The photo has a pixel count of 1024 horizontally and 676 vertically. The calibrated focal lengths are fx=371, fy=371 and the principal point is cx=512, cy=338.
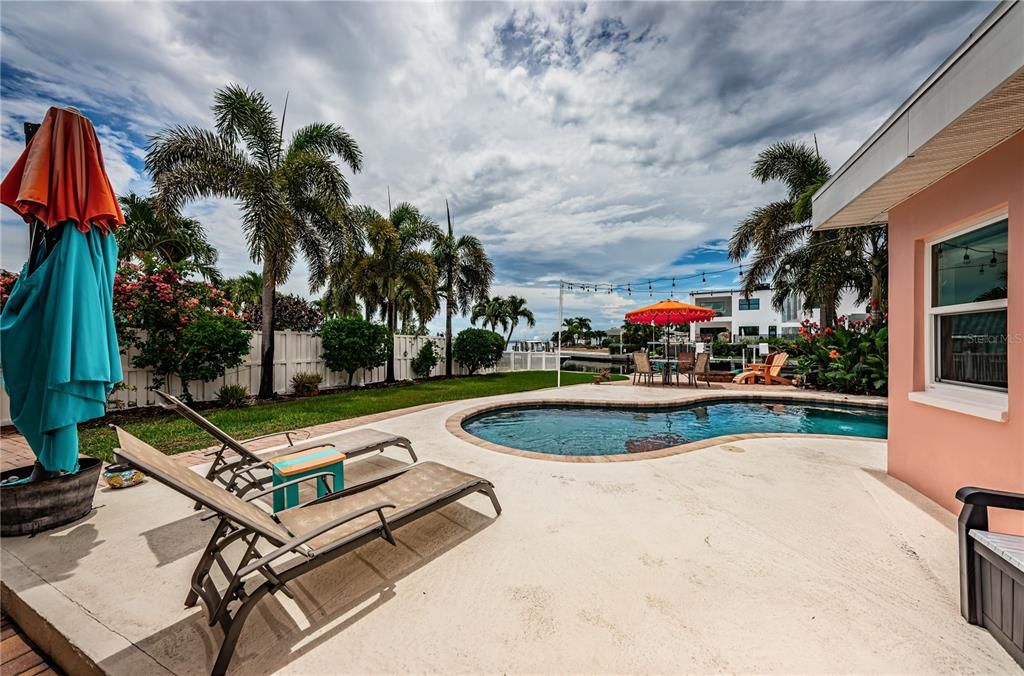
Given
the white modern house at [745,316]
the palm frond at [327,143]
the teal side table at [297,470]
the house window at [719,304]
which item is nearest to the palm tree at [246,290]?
the palm frond at [327,143]

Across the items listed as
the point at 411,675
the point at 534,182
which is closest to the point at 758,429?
the point at 411,675

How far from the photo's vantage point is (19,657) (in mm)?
1951

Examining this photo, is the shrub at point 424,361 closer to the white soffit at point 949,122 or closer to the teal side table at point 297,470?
the teal side table at point 297,470

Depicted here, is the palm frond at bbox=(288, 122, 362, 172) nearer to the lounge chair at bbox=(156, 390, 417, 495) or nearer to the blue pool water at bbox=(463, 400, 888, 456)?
the blue pool water at bbox=(463, 400, 888, 456)

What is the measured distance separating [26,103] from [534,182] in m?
11.9

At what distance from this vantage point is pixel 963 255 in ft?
10.7

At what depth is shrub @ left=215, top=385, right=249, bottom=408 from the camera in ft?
30.6

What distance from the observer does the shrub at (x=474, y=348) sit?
17.8m

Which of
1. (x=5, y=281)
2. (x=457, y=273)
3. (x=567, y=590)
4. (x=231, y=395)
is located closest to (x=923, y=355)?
(x=567, y=590)

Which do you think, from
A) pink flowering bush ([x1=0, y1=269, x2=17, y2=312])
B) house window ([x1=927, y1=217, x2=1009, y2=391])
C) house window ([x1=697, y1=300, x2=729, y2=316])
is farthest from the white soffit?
house window ([x1=697, y1=300, x2=729, y2=316])

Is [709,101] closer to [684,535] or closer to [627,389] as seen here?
[627,389]

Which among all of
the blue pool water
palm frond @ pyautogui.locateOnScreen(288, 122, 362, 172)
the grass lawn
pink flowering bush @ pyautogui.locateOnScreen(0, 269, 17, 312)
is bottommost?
the blue pool water

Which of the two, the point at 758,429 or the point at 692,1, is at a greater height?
the point at 692,1

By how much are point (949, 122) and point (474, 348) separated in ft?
53.5
